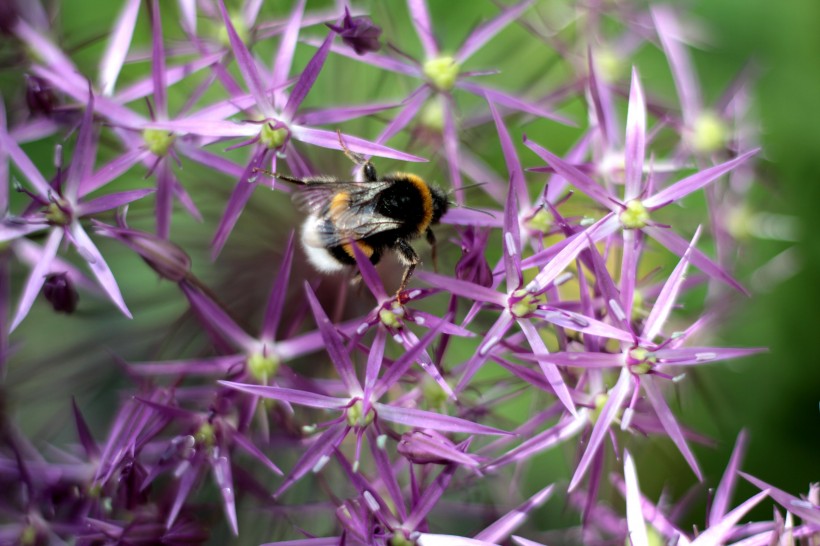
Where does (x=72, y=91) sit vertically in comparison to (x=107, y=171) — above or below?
above

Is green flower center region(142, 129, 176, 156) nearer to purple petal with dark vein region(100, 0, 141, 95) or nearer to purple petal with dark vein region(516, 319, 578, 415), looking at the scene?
purple petal with dark vein region(100, 0, 141, 95)

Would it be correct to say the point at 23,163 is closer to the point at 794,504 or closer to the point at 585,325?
the point at 585,325

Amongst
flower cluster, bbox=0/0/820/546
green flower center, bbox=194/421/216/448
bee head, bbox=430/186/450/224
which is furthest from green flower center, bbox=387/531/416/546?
bee head, bbox=430/186/450/224

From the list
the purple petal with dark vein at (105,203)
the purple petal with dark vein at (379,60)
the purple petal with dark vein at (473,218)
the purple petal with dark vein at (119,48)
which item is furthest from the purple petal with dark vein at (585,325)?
the purple petal with dark vein at (119,48)

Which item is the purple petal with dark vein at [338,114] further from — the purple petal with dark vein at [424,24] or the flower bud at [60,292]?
the flower bud at [60,292]

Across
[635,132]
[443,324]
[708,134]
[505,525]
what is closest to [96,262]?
[443,324]

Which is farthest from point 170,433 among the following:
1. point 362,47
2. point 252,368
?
point 362,47

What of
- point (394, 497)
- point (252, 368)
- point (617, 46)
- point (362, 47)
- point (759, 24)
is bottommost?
point (394, 497)

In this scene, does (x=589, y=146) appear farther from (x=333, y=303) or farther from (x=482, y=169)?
(x=333, y=303)
